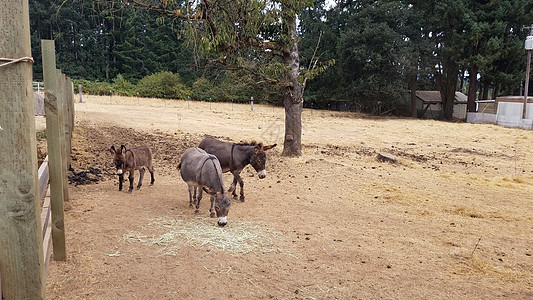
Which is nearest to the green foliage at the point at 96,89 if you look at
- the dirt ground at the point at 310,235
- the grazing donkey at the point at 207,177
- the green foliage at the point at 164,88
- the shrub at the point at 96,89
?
the shrub at the point at 96,89

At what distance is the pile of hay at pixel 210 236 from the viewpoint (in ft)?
16.5

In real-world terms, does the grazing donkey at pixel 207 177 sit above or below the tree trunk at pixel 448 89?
below

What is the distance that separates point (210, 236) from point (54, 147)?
2.42 meters

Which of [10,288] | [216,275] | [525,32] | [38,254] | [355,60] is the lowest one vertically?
[216,275]

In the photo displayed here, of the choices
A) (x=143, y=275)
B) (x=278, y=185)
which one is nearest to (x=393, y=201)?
(x=278, y=185)

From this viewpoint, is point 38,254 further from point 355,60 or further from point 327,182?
point 355,60

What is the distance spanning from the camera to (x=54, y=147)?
3.96m

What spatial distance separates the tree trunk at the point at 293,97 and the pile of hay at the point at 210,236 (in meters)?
6.34

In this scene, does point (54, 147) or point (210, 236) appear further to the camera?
point (210, 236)

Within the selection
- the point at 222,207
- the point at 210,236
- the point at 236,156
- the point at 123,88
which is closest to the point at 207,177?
the point at 222,207

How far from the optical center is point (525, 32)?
31.0 meters

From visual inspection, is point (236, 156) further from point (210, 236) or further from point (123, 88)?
point (123, 88)

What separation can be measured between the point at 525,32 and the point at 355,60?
14.2m

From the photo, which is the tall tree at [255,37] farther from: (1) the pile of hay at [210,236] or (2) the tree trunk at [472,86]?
(2) the tree trunk at [472,86]
